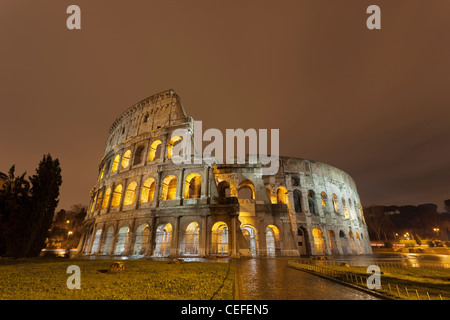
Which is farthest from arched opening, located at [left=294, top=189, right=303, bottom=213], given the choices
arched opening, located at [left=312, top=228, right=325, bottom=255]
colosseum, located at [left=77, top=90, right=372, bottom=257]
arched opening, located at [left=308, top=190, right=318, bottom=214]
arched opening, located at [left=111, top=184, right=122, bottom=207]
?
arched opening, located at [left=111, top=184, right=122, bottom=207]

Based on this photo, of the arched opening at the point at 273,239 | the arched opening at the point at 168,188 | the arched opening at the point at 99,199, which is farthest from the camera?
the arched opening at the point at 99,199

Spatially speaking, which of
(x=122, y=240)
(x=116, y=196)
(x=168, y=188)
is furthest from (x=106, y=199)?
(x=168, y=188)

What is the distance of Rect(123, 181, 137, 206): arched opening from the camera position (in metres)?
25.4

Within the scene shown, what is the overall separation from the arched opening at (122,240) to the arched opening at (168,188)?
568cm

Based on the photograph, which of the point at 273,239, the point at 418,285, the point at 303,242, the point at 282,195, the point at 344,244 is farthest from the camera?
the point at 344,244

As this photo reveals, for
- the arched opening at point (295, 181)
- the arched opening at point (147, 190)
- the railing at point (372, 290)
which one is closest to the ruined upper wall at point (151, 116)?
the arched opening at point (147, 190)

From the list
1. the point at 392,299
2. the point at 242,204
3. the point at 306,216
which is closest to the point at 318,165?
the point at 306,216

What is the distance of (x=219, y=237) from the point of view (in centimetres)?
2531

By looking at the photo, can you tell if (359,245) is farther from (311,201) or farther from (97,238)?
(97,238)

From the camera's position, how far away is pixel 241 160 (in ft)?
88.9

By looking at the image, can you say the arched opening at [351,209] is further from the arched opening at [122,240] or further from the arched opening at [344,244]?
the arched opening at [122,240]

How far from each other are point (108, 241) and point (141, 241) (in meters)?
4.96

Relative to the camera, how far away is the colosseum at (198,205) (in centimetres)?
2112
